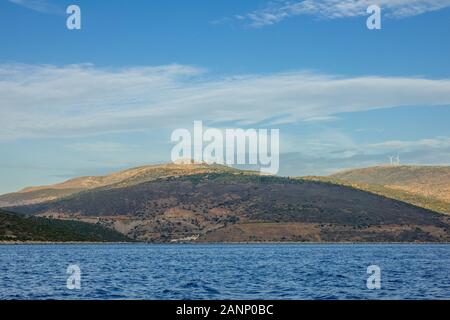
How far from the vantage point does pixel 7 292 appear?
68.6 meters

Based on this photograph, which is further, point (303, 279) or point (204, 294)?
point (303, 279)

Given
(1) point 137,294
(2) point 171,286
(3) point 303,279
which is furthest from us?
(3) point 303,279

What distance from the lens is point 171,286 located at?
78562mm
